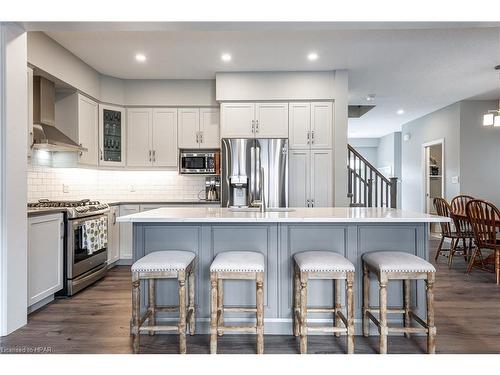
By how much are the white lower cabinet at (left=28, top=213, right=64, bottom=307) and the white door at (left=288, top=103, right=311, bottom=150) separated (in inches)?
122

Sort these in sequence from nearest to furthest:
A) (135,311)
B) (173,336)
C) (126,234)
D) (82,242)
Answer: (135,311)
(173,336)
(82,242)
(126,234)

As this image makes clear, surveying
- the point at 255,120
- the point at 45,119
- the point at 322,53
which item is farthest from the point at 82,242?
the point at 322,53

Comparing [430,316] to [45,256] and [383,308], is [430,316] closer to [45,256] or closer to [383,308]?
[383,308]

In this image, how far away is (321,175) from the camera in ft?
15.2

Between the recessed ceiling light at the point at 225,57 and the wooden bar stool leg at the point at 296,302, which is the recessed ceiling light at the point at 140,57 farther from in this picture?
the wooden bar stool leg at the point at 296,302

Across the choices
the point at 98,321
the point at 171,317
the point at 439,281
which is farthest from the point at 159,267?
the point at 439,281

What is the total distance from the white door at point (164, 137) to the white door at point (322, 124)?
6.94 ft

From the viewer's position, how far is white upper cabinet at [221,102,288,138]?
465 centimetres

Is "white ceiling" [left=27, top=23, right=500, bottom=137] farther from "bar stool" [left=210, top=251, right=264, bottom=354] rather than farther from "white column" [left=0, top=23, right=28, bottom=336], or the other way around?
"bar stool" [left=210, top=251, right=264, bottom=354]

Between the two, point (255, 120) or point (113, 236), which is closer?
point (113, 236)

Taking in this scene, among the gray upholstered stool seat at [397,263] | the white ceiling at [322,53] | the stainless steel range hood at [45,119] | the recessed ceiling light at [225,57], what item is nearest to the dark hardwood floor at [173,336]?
the gray upholstered stool seat at [397,263]

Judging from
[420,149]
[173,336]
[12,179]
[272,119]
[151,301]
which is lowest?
[173,336]

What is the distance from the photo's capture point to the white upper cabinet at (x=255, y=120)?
183 inches

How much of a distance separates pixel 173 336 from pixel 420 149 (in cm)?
723
